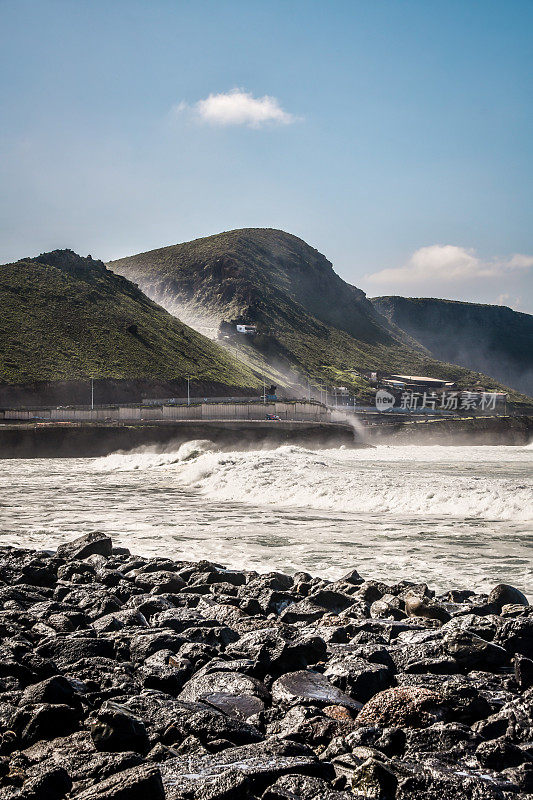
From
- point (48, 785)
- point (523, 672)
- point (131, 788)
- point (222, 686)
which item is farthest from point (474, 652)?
point (48, 785)

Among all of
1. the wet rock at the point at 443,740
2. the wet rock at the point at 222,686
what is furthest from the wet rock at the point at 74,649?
the wet rock at the point at 443,740

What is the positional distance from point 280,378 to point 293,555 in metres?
156

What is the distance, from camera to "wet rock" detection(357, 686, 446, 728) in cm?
525

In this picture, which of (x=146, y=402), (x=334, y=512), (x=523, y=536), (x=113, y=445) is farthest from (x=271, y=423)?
(x=523, y=536)

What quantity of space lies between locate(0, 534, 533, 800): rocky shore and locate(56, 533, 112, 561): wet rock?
10.5ft

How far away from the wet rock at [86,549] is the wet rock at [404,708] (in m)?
8.56

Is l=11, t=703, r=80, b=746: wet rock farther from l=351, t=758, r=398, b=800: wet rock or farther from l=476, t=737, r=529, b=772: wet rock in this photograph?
l=476, t=737, r=529, b=772: wet rock

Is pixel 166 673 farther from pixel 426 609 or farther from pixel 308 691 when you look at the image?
pixel 426 609

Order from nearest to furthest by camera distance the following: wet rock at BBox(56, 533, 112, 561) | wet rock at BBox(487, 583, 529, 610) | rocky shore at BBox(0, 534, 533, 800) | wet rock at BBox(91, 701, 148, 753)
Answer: rocky shore at BBox(0, 534, 533, 800) < wet rock at BBox(91, 701, 148, 753) < wet rock at BBox(487, 583, 529, 610) < wet rock at BBox(56, 533, 112, 561)

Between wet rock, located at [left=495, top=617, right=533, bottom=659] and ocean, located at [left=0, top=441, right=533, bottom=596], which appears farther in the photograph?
ocean, located at [left=0, top=441, right=533, bottom=596]

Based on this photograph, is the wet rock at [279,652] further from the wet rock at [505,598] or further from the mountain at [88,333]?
the mountain at [88,333]

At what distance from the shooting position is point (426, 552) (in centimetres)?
1473

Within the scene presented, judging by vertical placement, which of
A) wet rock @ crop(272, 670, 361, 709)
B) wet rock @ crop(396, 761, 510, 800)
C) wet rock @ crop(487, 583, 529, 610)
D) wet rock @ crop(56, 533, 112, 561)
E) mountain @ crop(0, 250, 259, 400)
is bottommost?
wet rock @ crop(56, 533, 112, 561)

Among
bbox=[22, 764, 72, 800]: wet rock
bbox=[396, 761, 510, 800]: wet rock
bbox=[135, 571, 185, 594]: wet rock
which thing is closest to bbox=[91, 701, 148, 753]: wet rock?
bbox=[22, 764, 72, 800]: wet rock
